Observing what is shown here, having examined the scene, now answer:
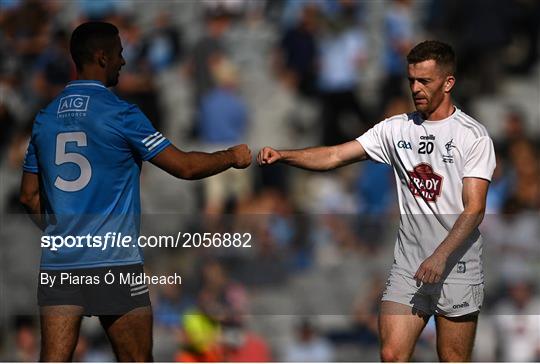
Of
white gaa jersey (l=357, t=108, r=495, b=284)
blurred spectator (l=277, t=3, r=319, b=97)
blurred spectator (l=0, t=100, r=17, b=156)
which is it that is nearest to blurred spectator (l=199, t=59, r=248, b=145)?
blurred spectator (l=277, t=3, r=319, b=97)

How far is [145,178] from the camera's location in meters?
16.1

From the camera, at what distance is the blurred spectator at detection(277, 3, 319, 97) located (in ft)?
52.0

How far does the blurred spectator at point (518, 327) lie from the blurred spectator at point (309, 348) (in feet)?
5.42

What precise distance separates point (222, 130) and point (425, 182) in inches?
316

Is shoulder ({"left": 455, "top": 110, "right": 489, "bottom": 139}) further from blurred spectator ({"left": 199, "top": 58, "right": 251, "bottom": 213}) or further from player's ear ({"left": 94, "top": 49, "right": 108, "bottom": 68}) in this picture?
blurred spectator ({"left": 199, "top": 58, "right": 251, "bottom": 213})

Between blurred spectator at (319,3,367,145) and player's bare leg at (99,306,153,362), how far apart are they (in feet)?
29.1

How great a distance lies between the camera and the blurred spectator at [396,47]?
15.7 m

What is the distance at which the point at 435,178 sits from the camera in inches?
281

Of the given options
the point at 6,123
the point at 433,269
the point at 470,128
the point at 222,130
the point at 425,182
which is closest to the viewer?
the point at 433,269

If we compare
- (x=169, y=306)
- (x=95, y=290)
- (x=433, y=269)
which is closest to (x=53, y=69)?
(x=169, y=306)

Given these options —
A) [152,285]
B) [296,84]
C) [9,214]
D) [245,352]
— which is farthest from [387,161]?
[296,84]

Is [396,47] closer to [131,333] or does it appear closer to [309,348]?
[309,348]

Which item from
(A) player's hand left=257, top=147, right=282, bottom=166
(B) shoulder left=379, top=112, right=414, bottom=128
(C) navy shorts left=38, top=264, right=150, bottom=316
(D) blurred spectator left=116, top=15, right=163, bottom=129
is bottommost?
(C) navy shorts left=38, top=264, right=150, bottom=316

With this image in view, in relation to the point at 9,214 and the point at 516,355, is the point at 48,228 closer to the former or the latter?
the point at 516,355
